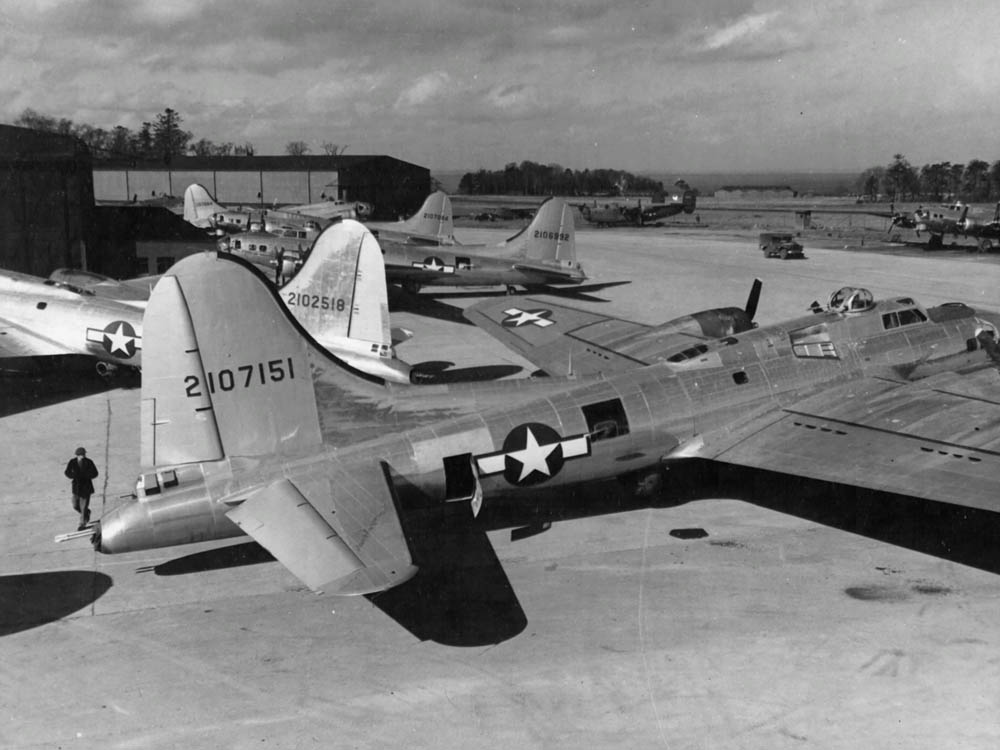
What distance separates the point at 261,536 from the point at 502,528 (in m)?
4.64

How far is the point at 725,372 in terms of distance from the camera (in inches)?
560

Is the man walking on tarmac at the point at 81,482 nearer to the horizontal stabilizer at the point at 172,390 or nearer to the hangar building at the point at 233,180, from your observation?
the horizontal stabilizer at the point at 172,390

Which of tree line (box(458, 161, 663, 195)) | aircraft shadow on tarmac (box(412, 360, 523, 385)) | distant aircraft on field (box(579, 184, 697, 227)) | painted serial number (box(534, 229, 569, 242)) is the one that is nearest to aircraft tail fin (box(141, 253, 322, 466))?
aircraft shadow on tarmac (box(412, 360, 523, 385))

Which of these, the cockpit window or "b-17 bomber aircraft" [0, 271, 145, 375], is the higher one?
the cockpit window

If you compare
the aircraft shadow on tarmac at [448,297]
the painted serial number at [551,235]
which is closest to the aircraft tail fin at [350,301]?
the aircraft shadow on tarmac at [448,297]

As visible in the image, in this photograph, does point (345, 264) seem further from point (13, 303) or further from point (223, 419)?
point (13, 303)

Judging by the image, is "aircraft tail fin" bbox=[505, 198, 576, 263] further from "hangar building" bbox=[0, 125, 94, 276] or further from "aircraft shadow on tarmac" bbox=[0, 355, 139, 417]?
"hangar building" bbox=[0, 125, 94, 276]

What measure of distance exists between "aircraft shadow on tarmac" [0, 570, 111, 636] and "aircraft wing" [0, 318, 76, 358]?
415 inches

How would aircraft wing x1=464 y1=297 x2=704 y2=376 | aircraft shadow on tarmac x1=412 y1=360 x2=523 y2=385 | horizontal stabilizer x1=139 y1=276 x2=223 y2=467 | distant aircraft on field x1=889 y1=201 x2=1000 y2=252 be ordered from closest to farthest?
1. horizontal stabilizer x1=139 y1=276 x2=223 y2=467
2. aircraft wing x1=464 y1=297 x2=704 y2=376
3. aircraft shadow on tarmac x1=412 y1=360 x2=523 y2=385
4. distant aircraft on field x1=889 y1=201 x2=1000 y2=252

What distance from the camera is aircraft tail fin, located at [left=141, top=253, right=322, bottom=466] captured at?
979cm

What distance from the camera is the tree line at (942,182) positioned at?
11731 cm

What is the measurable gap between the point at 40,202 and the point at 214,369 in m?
30.0

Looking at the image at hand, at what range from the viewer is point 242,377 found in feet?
33.5

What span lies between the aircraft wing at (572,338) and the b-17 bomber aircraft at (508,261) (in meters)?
11.1
